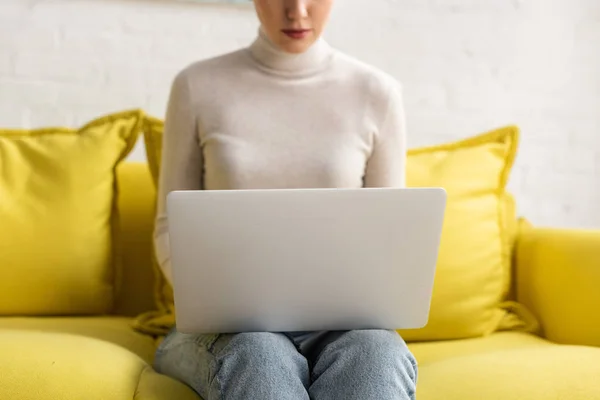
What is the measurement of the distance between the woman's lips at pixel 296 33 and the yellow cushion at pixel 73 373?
1.92 feet

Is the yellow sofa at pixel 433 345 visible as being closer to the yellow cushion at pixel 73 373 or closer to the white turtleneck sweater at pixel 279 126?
the yellow cushion at pixel 73 373

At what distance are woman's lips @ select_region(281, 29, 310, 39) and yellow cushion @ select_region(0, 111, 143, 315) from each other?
0.40m

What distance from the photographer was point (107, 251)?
4.40 feet

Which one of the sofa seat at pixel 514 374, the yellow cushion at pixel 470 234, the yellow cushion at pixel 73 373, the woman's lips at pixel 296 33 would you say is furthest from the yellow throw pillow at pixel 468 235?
the woman's lips at pixel 296 33

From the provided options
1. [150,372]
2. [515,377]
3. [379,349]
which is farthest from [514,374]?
[150,372]

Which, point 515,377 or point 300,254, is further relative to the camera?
point 515,377

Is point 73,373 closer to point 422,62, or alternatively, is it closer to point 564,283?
point 564,283

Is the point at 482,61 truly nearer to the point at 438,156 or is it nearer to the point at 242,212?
the point at 438,156

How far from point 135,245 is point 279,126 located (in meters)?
0.47

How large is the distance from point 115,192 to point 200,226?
25.7 inches

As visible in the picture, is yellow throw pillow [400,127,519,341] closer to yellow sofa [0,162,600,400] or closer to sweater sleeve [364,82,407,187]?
yellow sofa [0,162,600,400]

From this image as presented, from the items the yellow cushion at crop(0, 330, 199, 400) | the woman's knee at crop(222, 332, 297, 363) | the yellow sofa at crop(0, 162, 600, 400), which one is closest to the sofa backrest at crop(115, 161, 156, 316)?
the yellow sofa at crop(0, 162, 600, 400)

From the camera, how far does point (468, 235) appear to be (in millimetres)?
1325

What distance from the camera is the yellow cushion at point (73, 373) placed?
894mm
